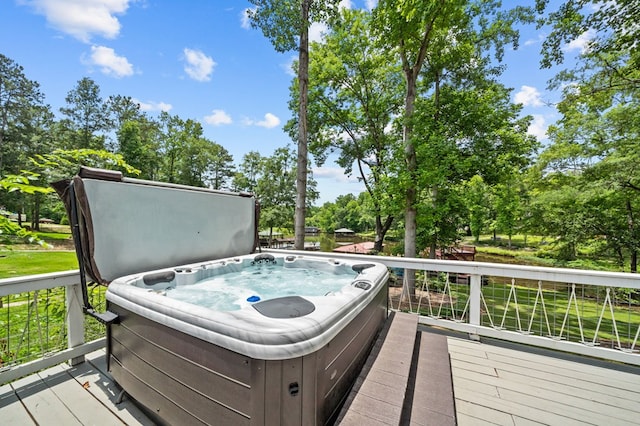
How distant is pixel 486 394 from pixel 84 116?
22315 millimetres

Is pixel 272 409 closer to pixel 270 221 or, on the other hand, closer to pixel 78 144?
pixel 270 221

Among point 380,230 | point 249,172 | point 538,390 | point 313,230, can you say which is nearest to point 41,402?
point 538,390

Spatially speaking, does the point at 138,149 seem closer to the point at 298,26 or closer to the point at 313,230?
the point at 298,26

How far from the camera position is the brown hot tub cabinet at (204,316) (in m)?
1.10

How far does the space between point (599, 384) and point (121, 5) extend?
24.5 ft

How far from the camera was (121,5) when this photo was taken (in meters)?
3.97

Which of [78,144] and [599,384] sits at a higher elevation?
[78,144]

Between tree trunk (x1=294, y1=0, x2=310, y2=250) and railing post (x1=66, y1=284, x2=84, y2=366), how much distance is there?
3041 mm

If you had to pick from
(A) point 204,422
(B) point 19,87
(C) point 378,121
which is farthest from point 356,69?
(B) point 19,87

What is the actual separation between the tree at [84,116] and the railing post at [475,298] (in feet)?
64.7

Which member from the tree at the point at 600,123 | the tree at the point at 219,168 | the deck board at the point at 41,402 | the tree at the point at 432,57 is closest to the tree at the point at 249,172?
the tree at the point at 219,168

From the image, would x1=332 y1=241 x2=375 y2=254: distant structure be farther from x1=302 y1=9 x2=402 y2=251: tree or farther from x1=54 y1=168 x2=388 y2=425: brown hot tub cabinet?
x1=54 y1=168 x2=388 y2=425: brown hot tub cabinet

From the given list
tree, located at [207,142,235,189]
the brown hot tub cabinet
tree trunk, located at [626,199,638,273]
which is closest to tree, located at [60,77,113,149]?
tree, located at [207,142,235,189]

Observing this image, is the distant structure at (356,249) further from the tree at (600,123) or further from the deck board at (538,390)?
the deck board at (538,390)
